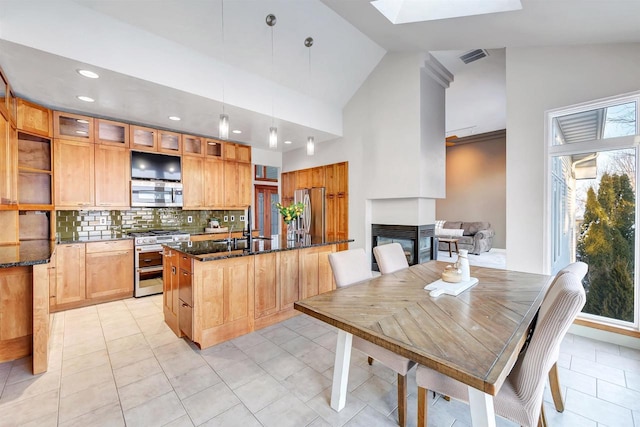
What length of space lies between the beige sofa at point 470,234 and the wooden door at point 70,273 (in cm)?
767

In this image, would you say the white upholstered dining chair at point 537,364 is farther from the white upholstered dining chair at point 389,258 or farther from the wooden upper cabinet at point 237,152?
the wooden upper cabinet at point 237,152

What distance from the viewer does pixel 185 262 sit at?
2598 millimetres

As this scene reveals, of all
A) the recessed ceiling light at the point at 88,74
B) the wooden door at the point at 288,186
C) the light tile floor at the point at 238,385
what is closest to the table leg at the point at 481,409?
the light tile floor at the point at 238,385

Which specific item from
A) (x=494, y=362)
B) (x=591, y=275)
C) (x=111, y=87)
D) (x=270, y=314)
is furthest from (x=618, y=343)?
(x=111, y=87)

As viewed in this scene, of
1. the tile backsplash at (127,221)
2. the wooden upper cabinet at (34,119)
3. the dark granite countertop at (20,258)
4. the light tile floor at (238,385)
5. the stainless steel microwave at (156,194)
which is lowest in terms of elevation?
the light tile floor at (238,385)

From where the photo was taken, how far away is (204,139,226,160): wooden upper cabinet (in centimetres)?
494

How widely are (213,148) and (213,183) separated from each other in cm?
65

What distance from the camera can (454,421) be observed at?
1654 millimetres

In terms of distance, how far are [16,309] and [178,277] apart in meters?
1.24

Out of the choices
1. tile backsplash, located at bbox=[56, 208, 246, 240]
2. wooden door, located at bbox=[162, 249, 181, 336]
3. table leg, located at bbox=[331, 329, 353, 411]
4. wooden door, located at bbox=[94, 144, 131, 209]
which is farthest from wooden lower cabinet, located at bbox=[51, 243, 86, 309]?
table leg, located at bbox=[331, 329, 353, 411]

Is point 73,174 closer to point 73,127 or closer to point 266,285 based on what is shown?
point 73,127

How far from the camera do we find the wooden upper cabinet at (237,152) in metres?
5.20

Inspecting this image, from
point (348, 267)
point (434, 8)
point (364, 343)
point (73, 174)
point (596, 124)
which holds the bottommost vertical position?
point (364, 343)

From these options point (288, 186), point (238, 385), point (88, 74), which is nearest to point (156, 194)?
point (88, 74)
